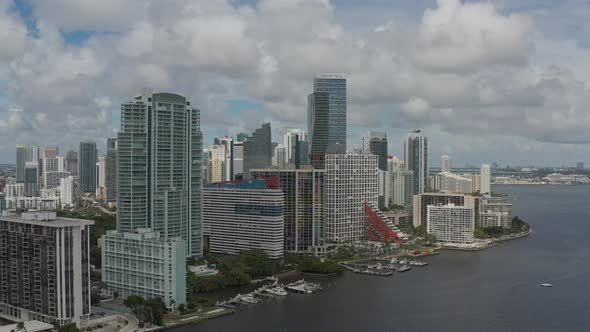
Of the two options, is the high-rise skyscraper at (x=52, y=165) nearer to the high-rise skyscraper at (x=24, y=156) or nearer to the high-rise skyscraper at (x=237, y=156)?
the high-rise skyscraper at (x=24, y=156)

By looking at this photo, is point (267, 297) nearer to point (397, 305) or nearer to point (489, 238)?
point (397, 305)

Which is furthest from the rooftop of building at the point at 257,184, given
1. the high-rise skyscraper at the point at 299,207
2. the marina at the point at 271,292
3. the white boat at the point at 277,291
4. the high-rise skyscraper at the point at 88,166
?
the high-rise skyscraper at the point at 88,166

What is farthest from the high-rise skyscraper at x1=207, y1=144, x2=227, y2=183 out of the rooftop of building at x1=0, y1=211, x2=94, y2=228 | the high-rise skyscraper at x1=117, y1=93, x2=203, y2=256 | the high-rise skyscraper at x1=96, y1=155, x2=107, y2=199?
the rooftop of building at x1=0, y1=211, x2=94, y2=228

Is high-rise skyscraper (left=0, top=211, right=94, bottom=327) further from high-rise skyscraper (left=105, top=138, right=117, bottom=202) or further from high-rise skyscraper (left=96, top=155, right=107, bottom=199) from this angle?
high-rise skyscraper (left=96, top=155, right=107, bottom=199)

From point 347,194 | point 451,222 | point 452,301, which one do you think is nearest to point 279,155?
point 451,222

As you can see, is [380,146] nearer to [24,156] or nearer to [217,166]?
[217,166]
